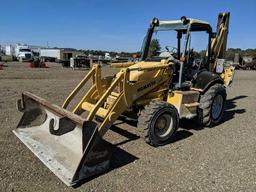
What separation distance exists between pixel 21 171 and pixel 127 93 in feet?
7.44

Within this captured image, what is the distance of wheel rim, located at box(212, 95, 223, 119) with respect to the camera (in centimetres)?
711

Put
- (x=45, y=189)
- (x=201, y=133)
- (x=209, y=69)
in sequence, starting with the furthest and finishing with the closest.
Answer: (x=209, y=69)
(x=201, y=133)
(x=45, y=189)

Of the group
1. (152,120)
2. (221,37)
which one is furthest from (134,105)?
(221,37)

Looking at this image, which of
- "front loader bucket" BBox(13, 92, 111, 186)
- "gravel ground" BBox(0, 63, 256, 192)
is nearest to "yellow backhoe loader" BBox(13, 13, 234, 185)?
"front loader bucket" BBox(13, 92, 111, 186)

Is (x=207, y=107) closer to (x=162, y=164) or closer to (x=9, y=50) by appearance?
(x=162, y=164)

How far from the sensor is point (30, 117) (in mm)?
5879

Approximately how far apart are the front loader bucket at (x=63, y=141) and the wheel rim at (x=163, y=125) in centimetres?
143

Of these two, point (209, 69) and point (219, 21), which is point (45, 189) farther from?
point (219, 21)

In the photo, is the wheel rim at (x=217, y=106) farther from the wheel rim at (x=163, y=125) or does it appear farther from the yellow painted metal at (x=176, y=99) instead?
the wheel rim at (x=163, y=125)

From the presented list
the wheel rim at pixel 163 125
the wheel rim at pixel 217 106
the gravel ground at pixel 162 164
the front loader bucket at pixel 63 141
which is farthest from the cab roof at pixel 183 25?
the front loader bucket at pixel 63 141

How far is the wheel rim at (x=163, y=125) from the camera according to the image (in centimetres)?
548

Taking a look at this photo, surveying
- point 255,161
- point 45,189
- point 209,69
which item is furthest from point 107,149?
point 209,69

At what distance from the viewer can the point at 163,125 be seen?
564cm

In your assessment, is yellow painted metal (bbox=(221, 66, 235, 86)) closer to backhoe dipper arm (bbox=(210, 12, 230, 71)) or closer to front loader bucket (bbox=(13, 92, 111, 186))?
backhoe dipper arm (bbox=(210, 12, 230, 71))
